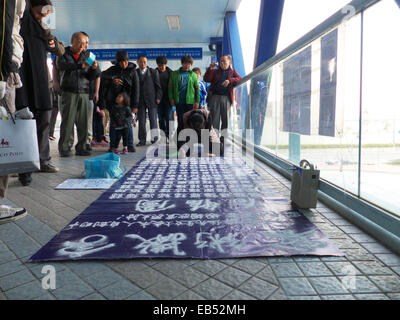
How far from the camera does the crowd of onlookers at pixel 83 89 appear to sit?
2391 mm

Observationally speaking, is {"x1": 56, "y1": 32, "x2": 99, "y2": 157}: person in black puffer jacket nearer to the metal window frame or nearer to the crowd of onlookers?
the crowd of onlookers

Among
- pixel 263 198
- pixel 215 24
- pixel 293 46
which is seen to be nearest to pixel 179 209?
pixel 263 198

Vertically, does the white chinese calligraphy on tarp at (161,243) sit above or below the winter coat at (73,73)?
below

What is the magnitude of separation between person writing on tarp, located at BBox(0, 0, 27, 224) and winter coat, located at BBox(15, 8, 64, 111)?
2.79 feet

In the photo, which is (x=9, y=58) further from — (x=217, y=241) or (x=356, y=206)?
(x=356, y=206)

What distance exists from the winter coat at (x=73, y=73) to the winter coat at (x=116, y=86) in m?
0.37

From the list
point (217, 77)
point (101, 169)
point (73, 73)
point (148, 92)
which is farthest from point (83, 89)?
point (217, 77)

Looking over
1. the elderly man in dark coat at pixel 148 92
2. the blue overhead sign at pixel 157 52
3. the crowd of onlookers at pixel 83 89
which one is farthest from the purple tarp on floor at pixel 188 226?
the blue overhead sign at pixel 157 52

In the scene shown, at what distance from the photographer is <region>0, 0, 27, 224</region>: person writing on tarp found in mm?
1953
